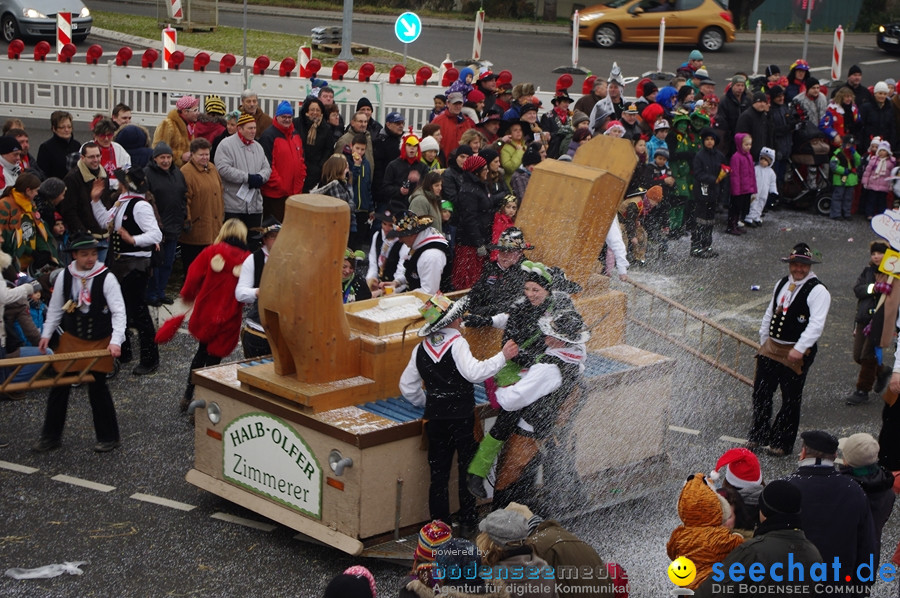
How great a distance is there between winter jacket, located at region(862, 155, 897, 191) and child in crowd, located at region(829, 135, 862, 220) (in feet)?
0.90

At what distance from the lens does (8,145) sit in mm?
11094

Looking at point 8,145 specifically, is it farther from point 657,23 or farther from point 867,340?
point 657,23

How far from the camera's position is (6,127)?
1187cm

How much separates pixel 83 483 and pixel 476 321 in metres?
3.00

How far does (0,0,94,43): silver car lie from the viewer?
80.0 feet

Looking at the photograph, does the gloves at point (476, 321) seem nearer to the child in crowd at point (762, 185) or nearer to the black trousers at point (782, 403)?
the black trousers at point (782, 403)

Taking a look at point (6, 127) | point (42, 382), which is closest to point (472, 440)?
point (42, 382)

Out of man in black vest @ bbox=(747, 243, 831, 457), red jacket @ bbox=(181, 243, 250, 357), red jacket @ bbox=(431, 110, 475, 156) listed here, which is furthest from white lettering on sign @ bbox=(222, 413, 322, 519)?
red jacket @ bbox=(431, 110, 475, 156)

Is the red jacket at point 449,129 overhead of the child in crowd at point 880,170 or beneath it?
overhead

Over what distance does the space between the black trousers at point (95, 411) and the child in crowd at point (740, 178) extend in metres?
9.81

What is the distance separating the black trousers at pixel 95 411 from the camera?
882 centimetres

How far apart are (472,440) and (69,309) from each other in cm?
327

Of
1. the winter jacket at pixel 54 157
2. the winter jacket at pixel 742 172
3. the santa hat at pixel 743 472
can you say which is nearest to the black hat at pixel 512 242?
the santa hat at pixel 743 472

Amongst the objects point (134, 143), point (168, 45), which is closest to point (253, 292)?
point (134, 143)
